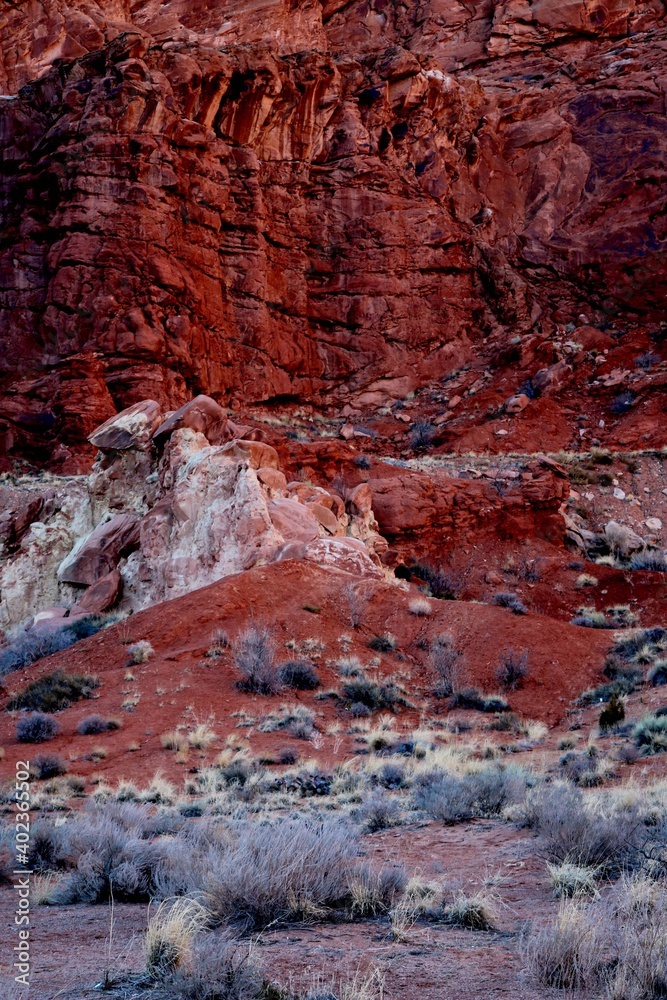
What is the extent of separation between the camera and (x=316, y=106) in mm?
42906

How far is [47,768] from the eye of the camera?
1069cm

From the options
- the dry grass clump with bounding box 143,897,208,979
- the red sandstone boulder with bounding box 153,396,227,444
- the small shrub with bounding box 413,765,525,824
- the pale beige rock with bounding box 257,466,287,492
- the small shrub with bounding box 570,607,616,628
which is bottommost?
the small shrub with bounding box 570,607,616,628

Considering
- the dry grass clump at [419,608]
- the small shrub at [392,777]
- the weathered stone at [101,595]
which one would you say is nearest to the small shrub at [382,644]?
the dry grass clump at [419,608]

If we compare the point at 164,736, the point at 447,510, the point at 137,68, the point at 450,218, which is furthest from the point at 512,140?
the point at 164,736

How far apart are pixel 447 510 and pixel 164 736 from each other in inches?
676

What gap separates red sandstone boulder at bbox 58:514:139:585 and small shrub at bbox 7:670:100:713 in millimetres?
6400

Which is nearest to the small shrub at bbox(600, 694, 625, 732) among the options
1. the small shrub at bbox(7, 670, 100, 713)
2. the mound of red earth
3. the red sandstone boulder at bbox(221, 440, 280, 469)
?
the mound of red earth

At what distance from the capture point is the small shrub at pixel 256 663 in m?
14.6

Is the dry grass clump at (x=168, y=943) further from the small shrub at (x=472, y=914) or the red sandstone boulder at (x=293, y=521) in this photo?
the red sandstone boulder at (x=293, y=521)

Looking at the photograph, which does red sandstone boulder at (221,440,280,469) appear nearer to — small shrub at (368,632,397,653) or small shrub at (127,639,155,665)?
small shrub at (368,632,397,653)

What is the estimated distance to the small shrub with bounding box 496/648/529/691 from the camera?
1560cm

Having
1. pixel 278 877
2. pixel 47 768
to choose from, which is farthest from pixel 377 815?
pixel 47 768

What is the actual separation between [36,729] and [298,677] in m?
4.56

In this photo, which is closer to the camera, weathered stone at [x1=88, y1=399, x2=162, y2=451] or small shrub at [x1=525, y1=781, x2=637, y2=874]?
small shrub at [x1=525, y1=781, x2=637, y2=874]
